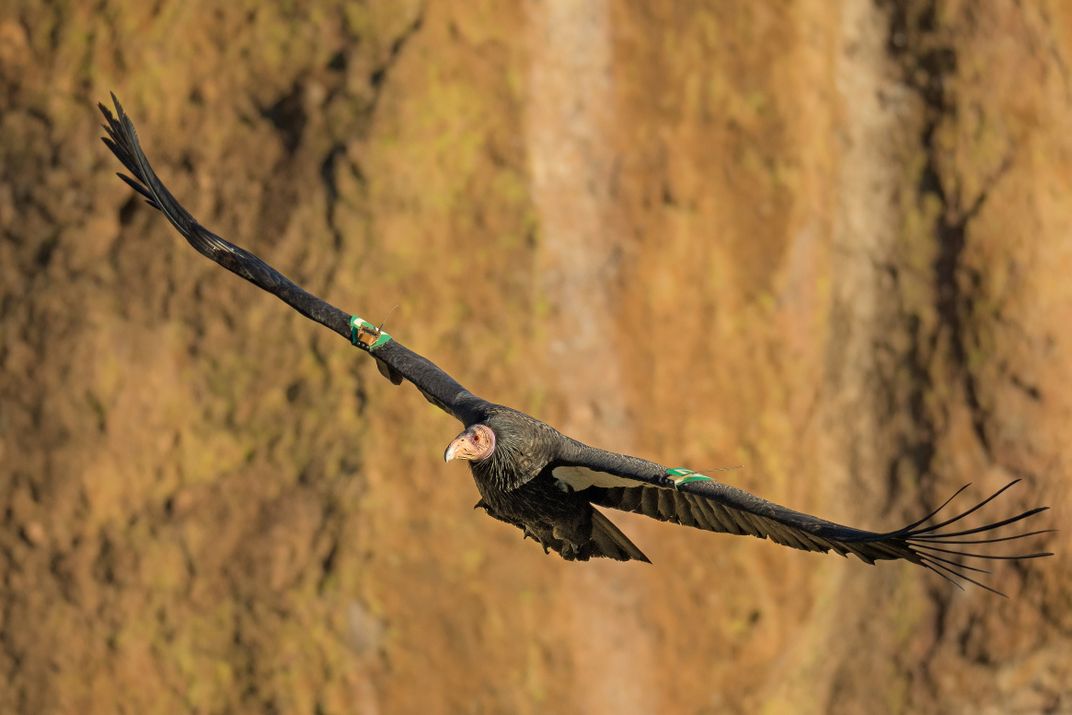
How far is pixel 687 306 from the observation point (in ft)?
47.3

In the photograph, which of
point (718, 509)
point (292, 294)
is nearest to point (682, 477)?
point (718, 509)

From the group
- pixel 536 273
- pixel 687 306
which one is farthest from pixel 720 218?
pixel 536 273

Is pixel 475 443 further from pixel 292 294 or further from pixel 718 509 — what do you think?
pixel 292 294

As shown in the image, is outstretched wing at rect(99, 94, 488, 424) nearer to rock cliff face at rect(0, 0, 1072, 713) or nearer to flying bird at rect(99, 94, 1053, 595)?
flying bird at rect(99, 94, 1053, 595)

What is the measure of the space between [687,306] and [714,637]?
9.97ft

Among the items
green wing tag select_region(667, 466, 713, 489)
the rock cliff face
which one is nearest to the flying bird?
green wing tag select_region(667, 466, 713, 489)

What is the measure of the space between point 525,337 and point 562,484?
582cm

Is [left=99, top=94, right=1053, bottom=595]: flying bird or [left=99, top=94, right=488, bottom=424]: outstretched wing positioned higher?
[left=99, top=94, right=488, bottom=424]: outstretched wing

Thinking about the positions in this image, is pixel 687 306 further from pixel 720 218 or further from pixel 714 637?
pixel 714 637

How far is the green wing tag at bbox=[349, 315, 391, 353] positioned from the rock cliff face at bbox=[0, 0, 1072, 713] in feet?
14.5

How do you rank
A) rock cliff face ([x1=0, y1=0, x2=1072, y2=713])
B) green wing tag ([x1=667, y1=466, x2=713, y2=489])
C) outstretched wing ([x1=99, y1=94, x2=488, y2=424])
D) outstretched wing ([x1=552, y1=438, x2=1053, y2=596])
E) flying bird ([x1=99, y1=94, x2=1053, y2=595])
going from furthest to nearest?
rock cliff face ([x1=0, y1=0, x2=1072, y2=713]), outstretched wing ([x1=99, y1=94, x2=488, y2=424]), green wing tag ([x1=667, y1=466, x2=713, y2=489]), flying bird ([x1=99, y1=94, x2=1053, y2=595]), outstretched wing ([x1=552, y1=438, x2=1053, y2=596])

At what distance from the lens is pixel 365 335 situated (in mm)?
9320

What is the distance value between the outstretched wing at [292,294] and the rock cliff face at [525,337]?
4442 mm

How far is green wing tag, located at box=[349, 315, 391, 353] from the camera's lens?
9305mm
